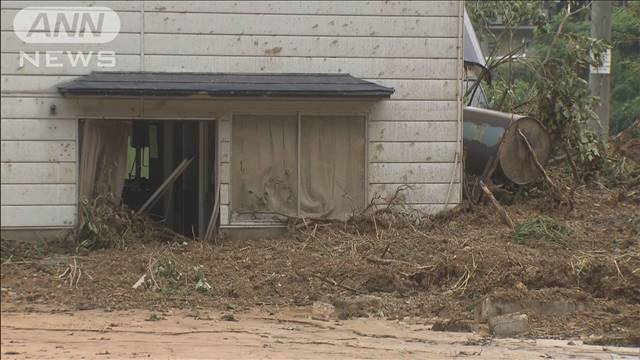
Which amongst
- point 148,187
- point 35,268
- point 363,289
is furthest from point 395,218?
point 35,268

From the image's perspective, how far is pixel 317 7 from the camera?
39.8 ft

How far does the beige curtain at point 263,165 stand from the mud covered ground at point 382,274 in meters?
0.54

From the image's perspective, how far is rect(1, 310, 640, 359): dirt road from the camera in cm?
727

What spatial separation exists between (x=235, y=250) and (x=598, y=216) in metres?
5.78

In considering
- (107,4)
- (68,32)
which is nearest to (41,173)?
(68,32)

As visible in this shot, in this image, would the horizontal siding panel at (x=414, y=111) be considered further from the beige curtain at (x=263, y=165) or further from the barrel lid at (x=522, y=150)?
the barrel lid at (x=522, y=150)

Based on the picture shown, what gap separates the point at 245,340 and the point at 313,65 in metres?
5.44

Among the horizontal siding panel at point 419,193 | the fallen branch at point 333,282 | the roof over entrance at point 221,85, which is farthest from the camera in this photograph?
the horizontal siding panel at point 419,193

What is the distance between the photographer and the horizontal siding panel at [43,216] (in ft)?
37.5

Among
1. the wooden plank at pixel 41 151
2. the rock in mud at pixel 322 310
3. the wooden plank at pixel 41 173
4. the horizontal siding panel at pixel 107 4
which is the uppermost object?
the horizontal siding panel at pixel 107 4

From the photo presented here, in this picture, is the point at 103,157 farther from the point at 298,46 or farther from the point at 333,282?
the point at 333,282

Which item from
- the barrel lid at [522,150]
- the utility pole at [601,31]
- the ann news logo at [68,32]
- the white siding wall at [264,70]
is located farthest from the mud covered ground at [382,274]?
the utility pole at [601,31]

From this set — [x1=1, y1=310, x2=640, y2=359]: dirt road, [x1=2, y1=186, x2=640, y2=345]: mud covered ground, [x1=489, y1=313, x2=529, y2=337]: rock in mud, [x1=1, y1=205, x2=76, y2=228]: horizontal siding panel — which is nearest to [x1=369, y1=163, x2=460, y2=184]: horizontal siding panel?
[x1=2, y1=186, x2=640, y2=345]: mud covered ground

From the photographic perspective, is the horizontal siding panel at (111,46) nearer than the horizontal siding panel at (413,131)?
Yes
